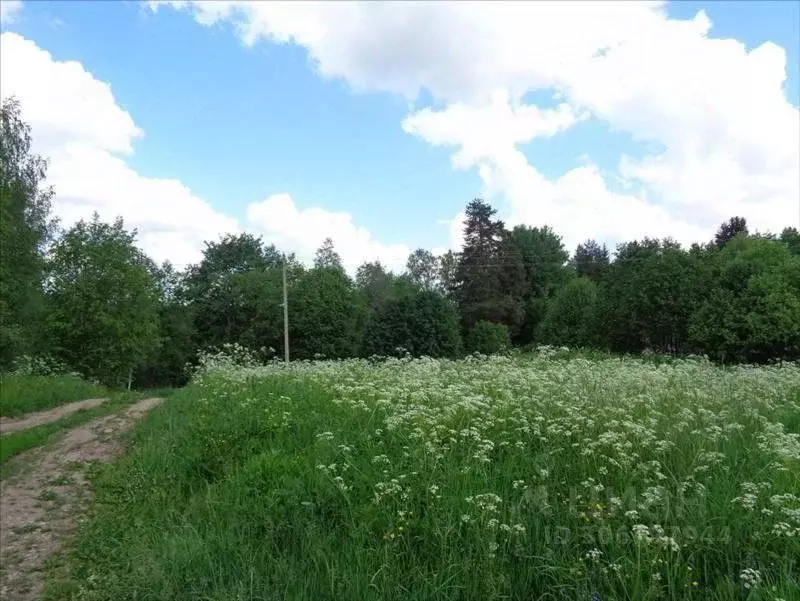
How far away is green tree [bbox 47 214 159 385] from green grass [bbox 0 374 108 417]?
41.1 ft

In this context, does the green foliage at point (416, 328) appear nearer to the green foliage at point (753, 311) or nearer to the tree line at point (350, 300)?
the tree line at point (350, 300)

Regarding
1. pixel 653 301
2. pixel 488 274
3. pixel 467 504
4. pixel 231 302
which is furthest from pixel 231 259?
pixel 467 504

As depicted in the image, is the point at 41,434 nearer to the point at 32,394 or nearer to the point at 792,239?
the point at 32,394

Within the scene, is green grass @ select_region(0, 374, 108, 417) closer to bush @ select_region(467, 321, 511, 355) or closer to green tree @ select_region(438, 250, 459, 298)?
bush @ select_region(467, 321, 511, 355)

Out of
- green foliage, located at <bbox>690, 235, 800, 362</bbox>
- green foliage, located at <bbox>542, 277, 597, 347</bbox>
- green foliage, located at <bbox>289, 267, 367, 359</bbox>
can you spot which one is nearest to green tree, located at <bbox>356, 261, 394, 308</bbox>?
green foliage, located at <bbox>289, 267, 367, 359</bbox>

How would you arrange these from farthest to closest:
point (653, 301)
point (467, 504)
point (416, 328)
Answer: point (416, 328) < point (653, 301) < point (467, 504)

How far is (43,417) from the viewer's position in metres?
10.2

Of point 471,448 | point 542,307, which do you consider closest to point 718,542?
point 471,448

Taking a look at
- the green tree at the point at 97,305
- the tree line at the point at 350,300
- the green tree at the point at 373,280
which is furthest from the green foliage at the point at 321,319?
the green tree at the point at 97,305

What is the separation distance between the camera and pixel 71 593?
155 inches

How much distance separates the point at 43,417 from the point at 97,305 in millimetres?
19951

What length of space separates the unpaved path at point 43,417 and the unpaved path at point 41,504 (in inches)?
17.5

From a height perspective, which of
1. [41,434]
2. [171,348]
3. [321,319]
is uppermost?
[321,319]

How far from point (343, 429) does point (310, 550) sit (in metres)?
2.11
